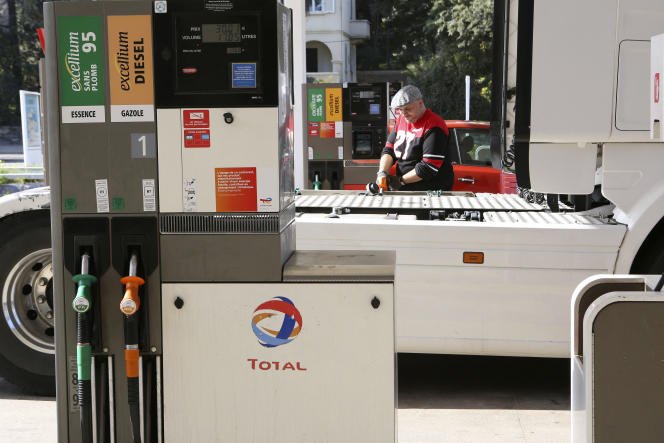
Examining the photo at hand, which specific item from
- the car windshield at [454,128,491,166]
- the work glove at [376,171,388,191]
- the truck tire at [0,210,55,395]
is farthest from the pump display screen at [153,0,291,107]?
the car windshield at [454,128,491,166]

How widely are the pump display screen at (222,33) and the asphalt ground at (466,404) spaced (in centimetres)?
255

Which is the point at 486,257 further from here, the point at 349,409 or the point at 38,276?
the point at 38,276

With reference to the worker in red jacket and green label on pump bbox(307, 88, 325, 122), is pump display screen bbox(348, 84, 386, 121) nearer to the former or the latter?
green label on pump bbox(307, 88, 325, 122)

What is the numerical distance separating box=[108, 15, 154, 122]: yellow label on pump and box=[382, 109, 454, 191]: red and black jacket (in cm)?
484

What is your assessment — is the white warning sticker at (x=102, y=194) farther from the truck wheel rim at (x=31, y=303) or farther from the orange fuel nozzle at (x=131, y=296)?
the truck wheel rim at (x=31, y=303)

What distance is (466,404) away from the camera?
588 centimetres

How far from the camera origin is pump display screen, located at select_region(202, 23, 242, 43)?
363cm

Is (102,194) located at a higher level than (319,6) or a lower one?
lower

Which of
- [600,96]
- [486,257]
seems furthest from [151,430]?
[600,96]

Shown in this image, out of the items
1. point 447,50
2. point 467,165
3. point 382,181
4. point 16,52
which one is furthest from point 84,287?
point 16,52

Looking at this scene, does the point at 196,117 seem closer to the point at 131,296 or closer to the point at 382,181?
the point at 131,296

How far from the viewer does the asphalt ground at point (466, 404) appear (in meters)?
5.34

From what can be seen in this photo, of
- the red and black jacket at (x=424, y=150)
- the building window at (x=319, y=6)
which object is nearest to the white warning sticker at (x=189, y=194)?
the red and black jacket at (x=424, y=150)

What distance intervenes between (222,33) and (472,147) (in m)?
9.78
